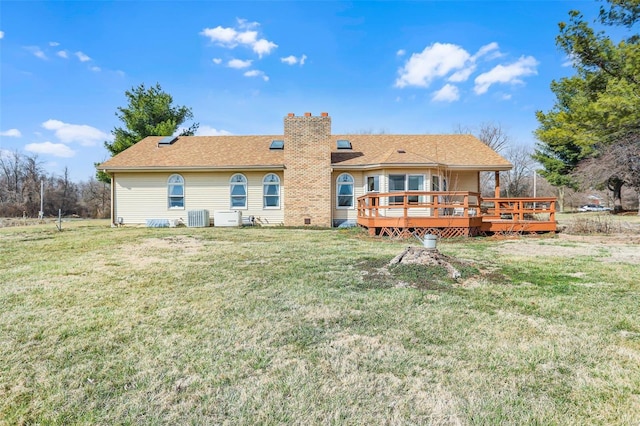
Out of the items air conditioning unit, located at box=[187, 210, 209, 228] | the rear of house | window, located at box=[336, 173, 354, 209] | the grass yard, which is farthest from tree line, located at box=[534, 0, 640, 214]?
air conditioning unit, located at box=[187, 210, 209, 228]

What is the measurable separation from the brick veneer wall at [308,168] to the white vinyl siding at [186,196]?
0.87 meters

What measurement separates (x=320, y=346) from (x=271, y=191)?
42.8 feet

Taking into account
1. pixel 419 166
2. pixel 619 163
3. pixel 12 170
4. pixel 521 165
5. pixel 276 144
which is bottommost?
pixel 419 166

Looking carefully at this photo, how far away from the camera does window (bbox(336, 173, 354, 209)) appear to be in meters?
15.4

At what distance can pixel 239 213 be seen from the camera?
15.2 metres

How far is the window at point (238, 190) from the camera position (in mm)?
15609

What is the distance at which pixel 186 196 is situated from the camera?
15.7 meters

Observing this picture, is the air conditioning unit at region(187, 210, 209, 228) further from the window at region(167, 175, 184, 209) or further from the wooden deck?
the wooden deck

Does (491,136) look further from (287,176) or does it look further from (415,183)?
(287,176)

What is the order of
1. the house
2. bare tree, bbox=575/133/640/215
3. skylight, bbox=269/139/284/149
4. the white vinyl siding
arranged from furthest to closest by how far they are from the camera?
skylight, bbox=269/139/284/149
bare tree, bbox=575/133/640/215
the white vinyl siding
the house

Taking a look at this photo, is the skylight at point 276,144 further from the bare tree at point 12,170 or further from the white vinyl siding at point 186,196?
the bare tree at point 12,170

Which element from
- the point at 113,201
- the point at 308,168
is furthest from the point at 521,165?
the point at 113,201

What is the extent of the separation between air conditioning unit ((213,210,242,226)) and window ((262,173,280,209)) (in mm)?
1449

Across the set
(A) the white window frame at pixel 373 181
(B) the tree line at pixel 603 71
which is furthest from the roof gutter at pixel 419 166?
(B) the tree line at pixel 603 71
